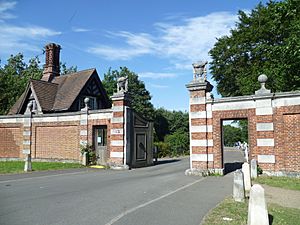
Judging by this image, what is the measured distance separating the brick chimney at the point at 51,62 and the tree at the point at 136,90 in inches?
507

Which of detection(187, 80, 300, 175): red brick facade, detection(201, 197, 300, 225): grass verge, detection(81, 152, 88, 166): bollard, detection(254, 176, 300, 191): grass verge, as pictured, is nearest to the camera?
detection(201, 197, 300, 225): grass verge

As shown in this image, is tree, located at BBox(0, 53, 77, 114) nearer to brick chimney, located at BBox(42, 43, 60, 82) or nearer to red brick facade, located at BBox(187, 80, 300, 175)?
brick chimney, located at BBox(42, 43, 60, 82)

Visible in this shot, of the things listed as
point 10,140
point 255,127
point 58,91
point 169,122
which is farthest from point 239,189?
point 169,122

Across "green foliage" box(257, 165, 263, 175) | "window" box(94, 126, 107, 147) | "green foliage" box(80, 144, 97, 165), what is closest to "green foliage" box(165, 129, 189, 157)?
"window" box(94, 126, 107, 147)

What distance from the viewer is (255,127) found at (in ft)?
43.7

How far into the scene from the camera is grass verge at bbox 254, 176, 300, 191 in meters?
10.4

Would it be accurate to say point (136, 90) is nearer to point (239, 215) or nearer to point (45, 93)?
point (45, 93)

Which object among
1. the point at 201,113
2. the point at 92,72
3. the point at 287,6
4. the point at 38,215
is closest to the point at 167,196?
the point at 38,215

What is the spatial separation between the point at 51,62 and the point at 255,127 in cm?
2305

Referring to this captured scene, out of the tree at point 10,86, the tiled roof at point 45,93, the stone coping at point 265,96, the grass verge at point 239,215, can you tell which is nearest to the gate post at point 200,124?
the stone coping at point 265,96

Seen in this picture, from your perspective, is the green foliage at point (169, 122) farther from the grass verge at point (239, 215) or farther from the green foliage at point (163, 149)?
the grass verge at point (239, 215)

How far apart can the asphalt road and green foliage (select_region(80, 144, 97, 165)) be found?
19.6 ft

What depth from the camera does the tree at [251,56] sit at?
850 inches

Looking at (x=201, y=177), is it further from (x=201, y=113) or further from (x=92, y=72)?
(x=92, y=72)
